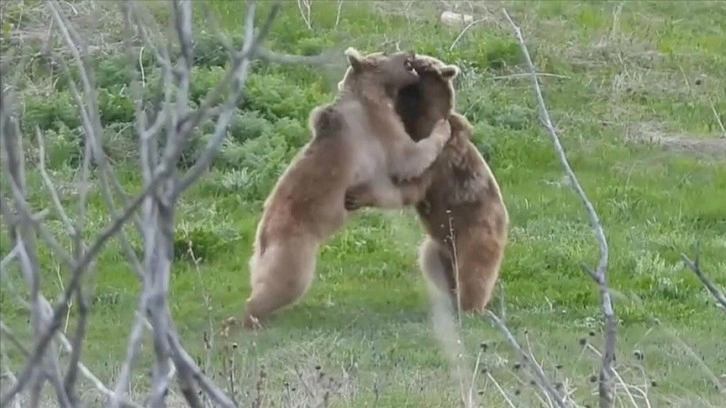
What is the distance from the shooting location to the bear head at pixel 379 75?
8.83m

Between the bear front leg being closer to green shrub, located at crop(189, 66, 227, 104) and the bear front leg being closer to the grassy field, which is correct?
the grassy field

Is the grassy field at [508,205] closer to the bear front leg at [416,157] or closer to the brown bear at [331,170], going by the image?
the brown bear at [331,170]

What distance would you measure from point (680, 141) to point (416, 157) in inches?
190

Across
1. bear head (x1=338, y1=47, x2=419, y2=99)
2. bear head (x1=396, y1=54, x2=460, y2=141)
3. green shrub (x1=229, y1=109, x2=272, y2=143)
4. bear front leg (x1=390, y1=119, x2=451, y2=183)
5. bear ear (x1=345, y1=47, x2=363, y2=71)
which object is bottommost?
green shrub (x1=229, y1=109, x2=272, y2=143)

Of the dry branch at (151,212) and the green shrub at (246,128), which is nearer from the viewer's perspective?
the dry branch at (151,212)

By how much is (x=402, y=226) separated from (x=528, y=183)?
1734 millimetres

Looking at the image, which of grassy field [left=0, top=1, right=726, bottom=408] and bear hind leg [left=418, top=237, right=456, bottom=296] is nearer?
grassy field [left=0, top=1, right=726, bottom=408]

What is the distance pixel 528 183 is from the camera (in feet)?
40.3

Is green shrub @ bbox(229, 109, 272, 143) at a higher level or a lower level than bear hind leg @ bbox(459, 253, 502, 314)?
lower

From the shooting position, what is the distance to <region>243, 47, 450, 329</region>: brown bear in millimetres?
8547

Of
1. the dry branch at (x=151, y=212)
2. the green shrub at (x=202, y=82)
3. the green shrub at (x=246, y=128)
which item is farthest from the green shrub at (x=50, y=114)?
the dry branch at (x=151, y=212)

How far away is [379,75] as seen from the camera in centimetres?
890

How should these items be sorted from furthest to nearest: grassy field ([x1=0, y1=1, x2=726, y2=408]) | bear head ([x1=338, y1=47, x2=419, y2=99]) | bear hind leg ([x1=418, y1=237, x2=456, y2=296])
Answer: bear hind leg ([x1=418, y1=237, x2=456, y2=296]), bear head ([x1=338, y1=47, x2=419, y2=99]), grassy field ([x1=0, y1=1, x2=726, y2=408])

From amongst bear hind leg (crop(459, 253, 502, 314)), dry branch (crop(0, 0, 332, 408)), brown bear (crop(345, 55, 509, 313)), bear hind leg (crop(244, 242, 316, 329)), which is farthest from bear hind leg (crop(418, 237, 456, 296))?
dry branch (crop(0, 0, 332, 408))
